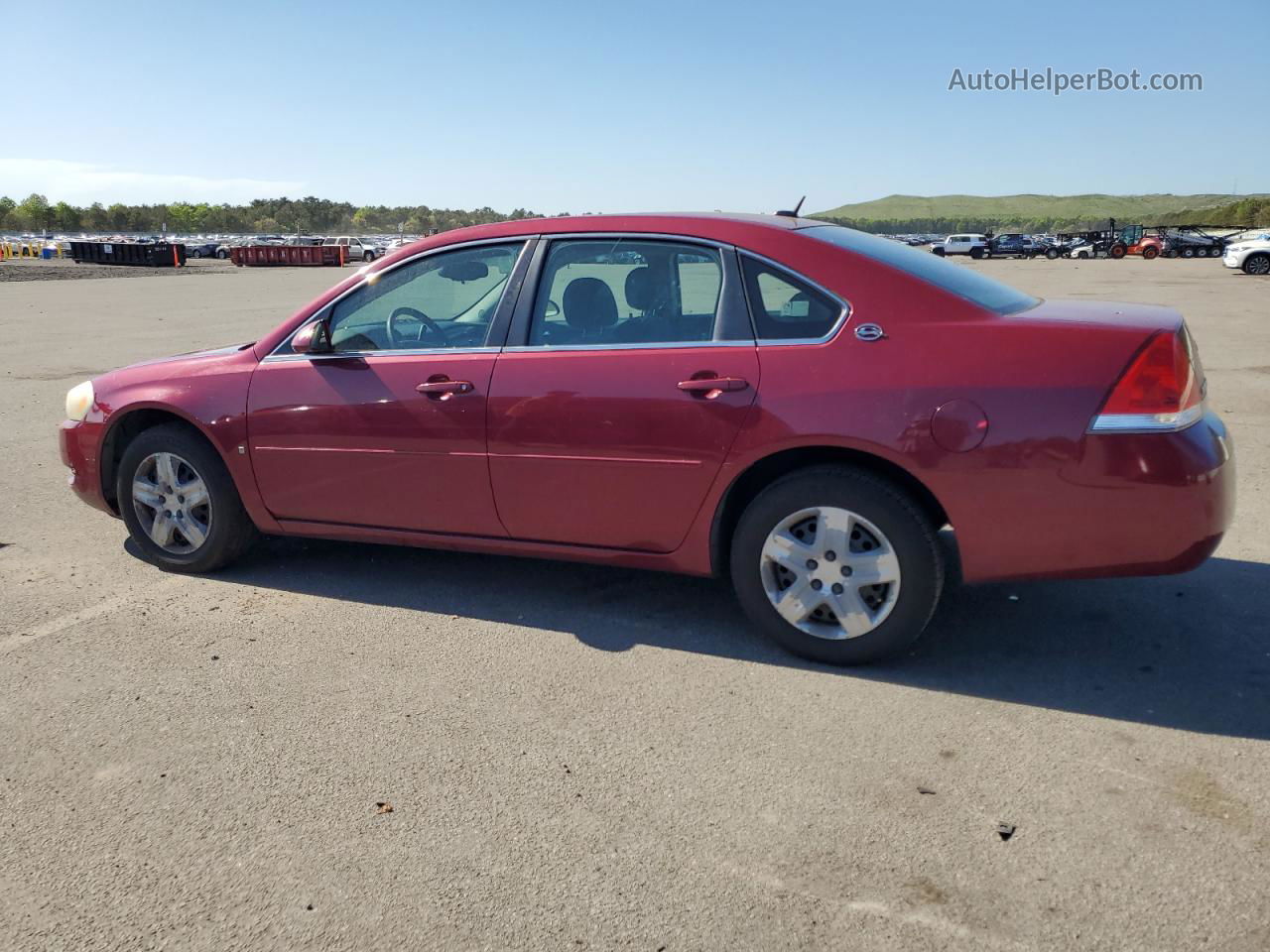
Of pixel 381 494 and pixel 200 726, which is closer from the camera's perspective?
pixel 200 726

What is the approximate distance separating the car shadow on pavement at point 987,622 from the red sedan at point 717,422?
28 centimetres

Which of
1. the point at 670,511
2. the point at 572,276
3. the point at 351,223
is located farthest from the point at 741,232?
the point at 351,223

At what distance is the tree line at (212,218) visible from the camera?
158125mm

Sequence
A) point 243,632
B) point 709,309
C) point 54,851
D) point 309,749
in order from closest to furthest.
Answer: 1. point 54,851
2. point 309,749
3. point 709,309
4. point 243,632

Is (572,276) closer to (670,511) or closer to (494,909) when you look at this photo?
(670,511)

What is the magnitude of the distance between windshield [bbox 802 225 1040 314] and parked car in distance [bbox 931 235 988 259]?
6866 centimetres

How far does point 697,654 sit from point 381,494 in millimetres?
1573

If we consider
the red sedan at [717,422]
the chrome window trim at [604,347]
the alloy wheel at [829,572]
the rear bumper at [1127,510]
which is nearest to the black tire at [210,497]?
the red sedan at [717,422]

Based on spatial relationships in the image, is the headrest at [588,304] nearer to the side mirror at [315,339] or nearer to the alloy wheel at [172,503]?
the side mirror at [315,339]

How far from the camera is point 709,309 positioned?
3.99 m

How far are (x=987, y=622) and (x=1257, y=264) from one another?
35.6 m

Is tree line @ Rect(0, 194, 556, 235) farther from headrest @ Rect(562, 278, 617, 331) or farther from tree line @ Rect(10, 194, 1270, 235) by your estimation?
headrest @ Rect(562, 278, 617, 331)

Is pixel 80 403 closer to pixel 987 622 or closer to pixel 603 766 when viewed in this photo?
pixel 603 766

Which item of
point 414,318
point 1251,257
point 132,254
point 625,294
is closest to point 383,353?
point 414,318
